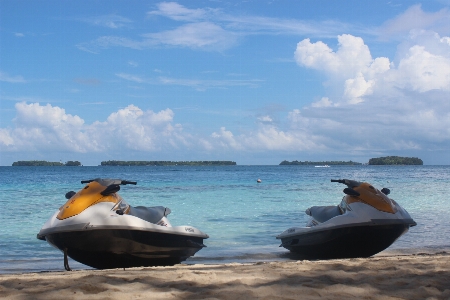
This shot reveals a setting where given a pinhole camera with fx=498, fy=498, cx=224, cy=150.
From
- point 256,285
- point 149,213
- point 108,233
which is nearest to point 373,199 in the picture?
point 149,213

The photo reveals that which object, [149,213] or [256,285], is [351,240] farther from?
[256,285]

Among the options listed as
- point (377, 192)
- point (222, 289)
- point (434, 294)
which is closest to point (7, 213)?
point (377, 192)

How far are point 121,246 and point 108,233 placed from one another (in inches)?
10.5

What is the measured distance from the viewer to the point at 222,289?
4000 mm

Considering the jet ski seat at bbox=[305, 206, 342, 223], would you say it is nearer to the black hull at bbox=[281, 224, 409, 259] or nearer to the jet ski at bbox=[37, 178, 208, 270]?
the black hull at bbox=[281, 224, 409, 259]

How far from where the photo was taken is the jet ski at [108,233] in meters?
5.86

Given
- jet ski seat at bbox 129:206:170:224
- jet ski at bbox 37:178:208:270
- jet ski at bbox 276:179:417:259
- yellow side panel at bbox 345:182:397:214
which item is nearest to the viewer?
jet ski at bbox 37:178:208:270

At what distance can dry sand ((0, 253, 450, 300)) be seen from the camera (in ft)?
12.5

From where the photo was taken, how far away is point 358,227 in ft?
21.8

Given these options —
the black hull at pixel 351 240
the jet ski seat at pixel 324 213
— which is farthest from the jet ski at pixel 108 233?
the jet ski seat at pixel 324 213

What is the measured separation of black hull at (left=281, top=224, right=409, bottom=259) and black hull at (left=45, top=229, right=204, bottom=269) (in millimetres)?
1816

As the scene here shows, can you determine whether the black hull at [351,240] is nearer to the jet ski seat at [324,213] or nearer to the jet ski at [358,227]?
the jet ski at [358,227]

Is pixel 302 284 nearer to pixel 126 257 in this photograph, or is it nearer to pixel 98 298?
pixel 98 298

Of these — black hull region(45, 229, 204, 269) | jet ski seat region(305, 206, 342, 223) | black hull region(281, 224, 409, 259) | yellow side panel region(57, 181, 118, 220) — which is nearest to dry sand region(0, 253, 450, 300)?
black hull region(45, 229, 204, 269)
